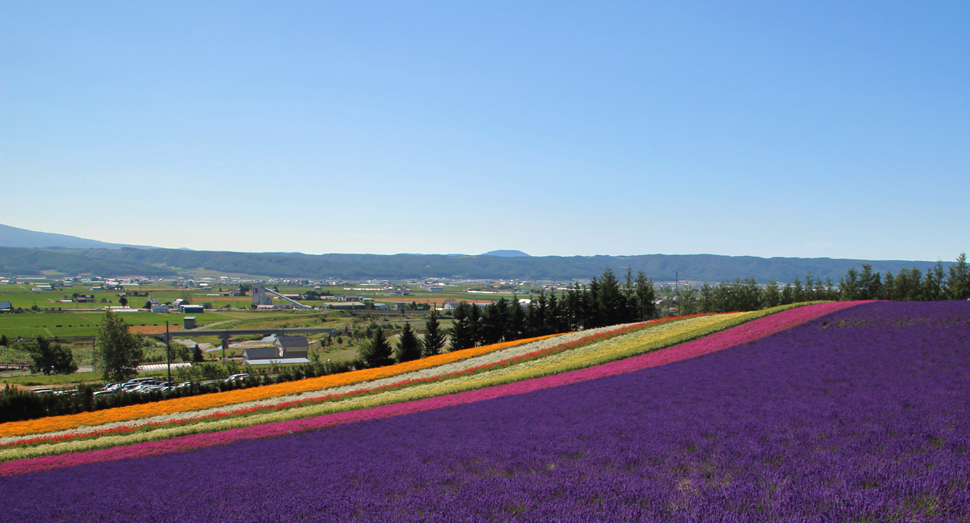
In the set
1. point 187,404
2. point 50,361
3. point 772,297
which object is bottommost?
point 50,361

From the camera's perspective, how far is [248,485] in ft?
30.7

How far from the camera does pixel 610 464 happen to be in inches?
331

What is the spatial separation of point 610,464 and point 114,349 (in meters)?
70.3

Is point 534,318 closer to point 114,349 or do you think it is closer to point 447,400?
point 447,400

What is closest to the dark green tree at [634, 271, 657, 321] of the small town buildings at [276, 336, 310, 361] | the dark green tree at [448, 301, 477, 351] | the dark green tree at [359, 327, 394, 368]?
the dark green tree at [448, 301, 477, 351]

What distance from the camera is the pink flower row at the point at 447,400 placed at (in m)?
16.8

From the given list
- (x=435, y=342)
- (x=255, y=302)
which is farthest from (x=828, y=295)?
(x=255, y=302)

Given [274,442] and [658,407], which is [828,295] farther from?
[274,442]

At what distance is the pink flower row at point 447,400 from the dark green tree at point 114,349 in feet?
164

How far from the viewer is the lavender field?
20.0 ft

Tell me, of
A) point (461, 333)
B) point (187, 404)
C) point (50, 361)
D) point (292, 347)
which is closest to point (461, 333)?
point (461, 333)

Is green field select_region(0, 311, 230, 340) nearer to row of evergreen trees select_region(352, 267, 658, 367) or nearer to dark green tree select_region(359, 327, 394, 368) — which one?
row of evergreen trees select_region(352, 267, 658, 367)

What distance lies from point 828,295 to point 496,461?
4051 inches

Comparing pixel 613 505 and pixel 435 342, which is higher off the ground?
pixel 613 505
